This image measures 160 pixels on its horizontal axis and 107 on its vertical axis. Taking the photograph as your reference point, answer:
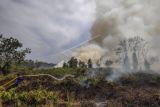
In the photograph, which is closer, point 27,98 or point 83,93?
point 27,98

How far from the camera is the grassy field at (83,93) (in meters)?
20.0

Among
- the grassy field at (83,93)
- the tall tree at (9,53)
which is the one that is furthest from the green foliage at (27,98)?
the tall tree at (9,53)

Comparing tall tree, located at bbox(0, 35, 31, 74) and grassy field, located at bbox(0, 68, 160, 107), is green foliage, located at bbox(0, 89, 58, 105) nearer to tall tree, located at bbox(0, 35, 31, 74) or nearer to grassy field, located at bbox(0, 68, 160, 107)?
grassy field, located at bbox(0, 68, 160, 107)

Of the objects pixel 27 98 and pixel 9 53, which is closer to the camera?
pixel 27 98

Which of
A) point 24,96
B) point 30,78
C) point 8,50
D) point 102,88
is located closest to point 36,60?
point 8,50

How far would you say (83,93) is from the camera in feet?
89.0

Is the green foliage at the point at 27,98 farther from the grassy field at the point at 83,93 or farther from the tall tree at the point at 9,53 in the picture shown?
the tall tree at the point at 9,53

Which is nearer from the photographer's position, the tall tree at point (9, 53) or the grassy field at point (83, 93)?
the grassy field at point (83, 93)

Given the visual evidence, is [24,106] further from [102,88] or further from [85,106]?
[102,88]

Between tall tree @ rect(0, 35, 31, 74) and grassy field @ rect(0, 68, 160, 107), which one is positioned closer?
grassy field @ rect(0, 68, 160, 107)

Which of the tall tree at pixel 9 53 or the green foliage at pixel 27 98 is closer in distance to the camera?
the green foliage at pixel 27 98

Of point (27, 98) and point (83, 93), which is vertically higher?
point (83, 93)

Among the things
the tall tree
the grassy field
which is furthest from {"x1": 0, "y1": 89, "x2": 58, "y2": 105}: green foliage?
the tall tree

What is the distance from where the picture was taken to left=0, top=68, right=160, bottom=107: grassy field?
20031 mm
